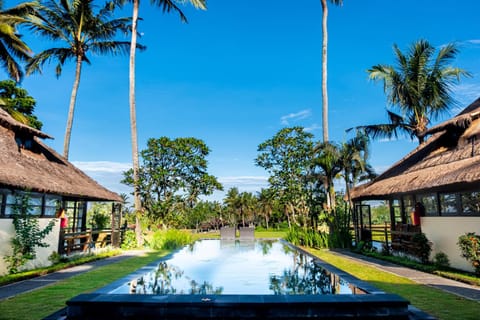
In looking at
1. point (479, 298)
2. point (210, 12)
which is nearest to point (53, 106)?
point (210, 12)

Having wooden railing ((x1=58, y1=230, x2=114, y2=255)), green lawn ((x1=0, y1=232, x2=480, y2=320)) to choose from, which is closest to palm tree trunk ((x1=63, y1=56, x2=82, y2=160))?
wooden railing ((x1=58, y1=230, x2=114, y2=255))

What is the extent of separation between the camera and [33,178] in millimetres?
8789

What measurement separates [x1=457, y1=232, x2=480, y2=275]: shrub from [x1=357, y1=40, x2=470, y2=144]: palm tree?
31.5 feet

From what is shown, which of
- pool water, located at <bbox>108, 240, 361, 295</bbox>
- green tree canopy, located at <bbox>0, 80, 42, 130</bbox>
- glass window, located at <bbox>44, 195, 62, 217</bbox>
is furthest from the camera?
green tree canopy, located at <bbox>0, 80, 42, 130</bbox>

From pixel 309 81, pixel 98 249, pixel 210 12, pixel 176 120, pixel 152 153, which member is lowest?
pixel 98 249

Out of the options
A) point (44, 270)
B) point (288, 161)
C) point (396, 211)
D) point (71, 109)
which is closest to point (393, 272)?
point (396, 211)

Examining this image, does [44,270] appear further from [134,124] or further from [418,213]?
[418,213]

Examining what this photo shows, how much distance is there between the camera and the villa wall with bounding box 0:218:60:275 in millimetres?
7520

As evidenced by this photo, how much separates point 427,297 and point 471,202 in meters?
3.92

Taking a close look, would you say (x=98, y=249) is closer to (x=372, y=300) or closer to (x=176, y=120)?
(x=372, y=300)

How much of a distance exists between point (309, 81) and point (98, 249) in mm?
17820

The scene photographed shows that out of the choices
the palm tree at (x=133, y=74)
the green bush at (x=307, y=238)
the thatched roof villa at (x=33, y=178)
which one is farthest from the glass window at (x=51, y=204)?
the green bush at (x=307, y=238)

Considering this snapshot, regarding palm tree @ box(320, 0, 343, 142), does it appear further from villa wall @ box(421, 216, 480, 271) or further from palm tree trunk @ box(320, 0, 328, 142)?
villa wall @ box(421, 216, 480, 271)

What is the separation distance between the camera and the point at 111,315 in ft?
14.3
